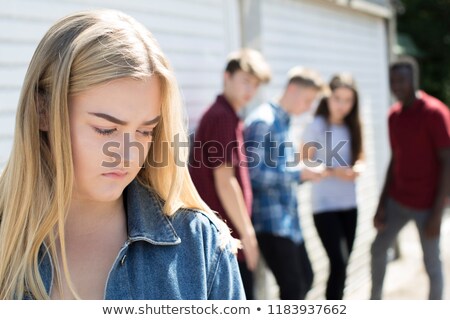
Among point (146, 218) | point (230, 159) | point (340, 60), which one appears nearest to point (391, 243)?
Answer: point (230, 159)

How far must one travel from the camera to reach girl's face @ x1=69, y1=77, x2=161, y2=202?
1773 mm

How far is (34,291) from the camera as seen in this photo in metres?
1.74

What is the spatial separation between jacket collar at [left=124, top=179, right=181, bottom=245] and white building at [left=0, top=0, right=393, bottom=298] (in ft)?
5.65

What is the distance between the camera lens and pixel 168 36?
482cm

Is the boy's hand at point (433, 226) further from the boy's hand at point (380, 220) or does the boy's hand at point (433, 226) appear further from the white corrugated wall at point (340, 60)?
the white corrugated wall at point (340, 60)

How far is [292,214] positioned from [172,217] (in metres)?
3.20

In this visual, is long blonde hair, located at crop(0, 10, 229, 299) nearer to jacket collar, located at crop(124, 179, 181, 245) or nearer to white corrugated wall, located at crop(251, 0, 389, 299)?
jacket collar, located at crop(124, 179, 181, 245)

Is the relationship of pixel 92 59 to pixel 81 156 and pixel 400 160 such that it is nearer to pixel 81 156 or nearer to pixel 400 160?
pixel 81 156

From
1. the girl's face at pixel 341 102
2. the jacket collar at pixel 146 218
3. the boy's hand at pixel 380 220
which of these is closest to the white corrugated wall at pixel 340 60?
the girl's face at pixel 341 102

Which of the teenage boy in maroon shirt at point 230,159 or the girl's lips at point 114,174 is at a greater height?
the girl's lips at point 114,174

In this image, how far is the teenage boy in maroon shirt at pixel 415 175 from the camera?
17.6 ft

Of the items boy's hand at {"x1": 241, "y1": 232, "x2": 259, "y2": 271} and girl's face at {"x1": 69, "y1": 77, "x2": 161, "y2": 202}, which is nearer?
girl's face at {"x1": 69, "y1": 77, "x2": 161, "y2": 202}

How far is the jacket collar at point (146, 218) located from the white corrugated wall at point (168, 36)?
1719 millimetres

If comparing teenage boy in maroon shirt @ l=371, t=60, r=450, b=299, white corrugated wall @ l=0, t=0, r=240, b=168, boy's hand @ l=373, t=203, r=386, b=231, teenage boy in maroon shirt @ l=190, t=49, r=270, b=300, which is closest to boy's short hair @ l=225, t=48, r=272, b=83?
teenage boy in maroon shirt @ l=190, t=49, r=270, b=300
